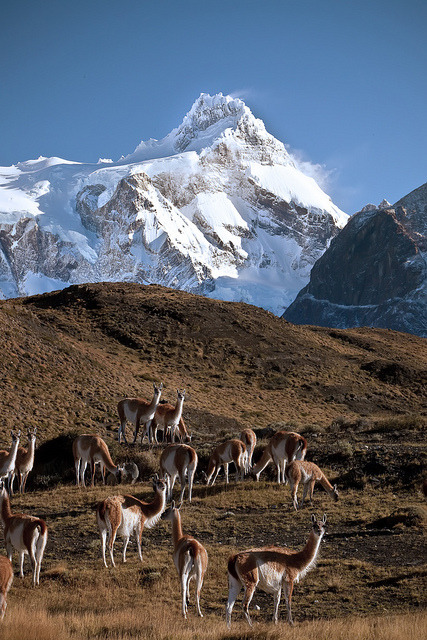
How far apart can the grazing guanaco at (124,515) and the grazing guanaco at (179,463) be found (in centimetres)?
391

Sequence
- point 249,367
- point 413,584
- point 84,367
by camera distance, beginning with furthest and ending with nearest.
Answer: point 249,367 → point 84,367 → point 413,584

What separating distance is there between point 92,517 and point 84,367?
1193 inches

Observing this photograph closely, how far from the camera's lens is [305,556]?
9.66m

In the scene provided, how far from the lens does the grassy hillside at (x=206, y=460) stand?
1016 cm

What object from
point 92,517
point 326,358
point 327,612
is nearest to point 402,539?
point 327,612

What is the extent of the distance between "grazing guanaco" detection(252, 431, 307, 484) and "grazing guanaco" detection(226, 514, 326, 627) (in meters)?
8.78

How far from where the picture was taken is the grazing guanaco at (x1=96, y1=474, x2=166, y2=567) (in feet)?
40.0

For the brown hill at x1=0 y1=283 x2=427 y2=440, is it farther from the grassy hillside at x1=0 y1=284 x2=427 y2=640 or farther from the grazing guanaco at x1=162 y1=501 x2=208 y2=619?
the grazing guanaco at x1=162 y1=501 x2=208 y2=619

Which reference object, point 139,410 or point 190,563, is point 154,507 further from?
point 139,410

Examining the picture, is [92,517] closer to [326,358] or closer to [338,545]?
[338,545]

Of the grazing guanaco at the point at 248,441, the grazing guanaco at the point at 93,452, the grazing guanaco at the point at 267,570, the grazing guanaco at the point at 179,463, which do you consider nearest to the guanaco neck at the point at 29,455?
the grazing guanaco at the point at 93,452

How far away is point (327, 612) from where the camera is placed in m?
10.2

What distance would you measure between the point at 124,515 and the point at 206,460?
10.7m

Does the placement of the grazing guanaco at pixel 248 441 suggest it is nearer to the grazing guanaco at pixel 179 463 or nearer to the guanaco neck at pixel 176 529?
the grazing guanaco at pixel 179 463
